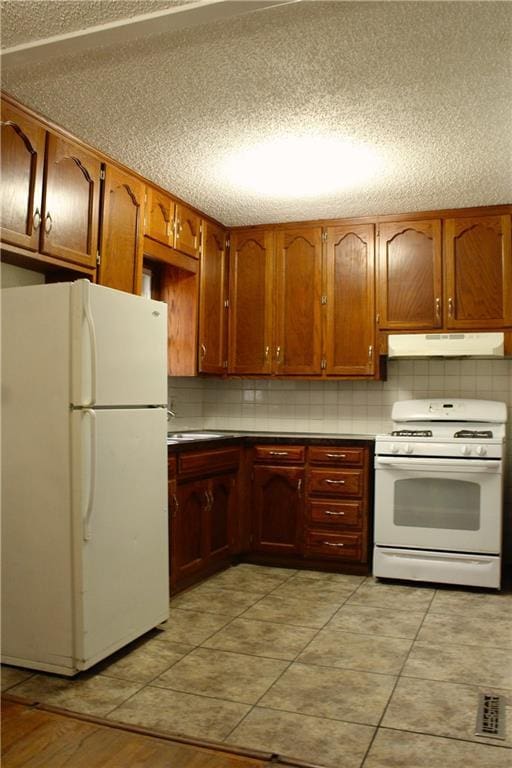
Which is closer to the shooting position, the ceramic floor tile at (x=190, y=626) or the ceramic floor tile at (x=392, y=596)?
the ceramic floor tile at (x=190, y=626)

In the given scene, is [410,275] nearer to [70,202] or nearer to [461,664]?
[70,202]

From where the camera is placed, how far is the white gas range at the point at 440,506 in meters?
3.97

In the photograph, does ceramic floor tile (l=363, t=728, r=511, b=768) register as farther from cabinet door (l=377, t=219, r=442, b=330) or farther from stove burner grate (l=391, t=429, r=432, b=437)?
cabinet door (l=377, t=219, r=442, b=330)

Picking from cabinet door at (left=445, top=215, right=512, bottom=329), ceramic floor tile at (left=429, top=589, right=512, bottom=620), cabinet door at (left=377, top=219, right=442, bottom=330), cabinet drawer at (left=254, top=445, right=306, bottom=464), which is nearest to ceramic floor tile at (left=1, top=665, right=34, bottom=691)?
ceramic floor tile at (left=429, top=589, right=512, bottom=620)

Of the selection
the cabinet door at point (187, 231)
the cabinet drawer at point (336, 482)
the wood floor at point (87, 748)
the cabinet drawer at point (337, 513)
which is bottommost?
the wood floor at point (87, 748)

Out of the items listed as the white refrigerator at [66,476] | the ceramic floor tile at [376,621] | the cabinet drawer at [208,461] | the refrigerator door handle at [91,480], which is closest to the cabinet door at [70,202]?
the white refrigerator at [66,476]

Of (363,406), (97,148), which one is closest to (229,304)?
(363,406)

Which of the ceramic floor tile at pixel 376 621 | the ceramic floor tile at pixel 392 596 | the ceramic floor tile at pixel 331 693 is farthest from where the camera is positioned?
the ceramic floor tile at pixel 392 596

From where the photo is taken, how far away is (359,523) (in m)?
4.31

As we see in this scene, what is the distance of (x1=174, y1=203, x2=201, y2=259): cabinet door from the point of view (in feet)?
13.9

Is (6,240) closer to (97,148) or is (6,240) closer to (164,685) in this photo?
(97,148)

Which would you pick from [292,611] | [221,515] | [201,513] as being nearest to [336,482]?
[221,515]

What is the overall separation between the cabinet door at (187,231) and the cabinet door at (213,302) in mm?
102

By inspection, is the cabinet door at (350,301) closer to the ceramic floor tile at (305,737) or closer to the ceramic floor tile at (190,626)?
the ceramic floor tile at (190,626)
